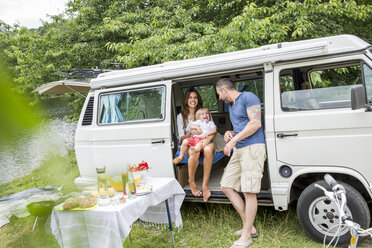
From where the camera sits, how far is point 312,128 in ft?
12.7

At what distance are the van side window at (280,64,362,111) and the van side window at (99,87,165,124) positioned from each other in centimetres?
174

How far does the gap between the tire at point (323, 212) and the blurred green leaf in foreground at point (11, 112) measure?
3852 mm

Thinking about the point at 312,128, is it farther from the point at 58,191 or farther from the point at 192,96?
the point at 58,191

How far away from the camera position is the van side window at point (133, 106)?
4.98m

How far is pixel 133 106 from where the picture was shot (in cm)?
517

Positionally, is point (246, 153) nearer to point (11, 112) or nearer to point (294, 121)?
point (294, 121)

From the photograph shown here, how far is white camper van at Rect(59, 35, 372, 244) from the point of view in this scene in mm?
3711

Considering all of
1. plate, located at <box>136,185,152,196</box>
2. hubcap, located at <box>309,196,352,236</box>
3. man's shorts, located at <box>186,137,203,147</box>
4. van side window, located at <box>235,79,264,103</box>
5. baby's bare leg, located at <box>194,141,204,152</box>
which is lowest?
hubcap, located at <box>309,196,352,236</box>

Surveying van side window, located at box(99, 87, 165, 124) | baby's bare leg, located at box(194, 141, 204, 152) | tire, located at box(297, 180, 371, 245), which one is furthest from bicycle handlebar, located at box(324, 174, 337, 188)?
van side window, located at box(99, 87, 165, 124)

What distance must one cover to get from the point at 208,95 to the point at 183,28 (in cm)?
342

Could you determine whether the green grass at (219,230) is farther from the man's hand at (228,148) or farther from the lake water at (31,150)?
the lake water at (31,150)

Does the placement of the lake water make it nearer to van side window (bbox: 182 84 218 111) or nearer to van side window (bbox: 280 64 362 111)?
van side window (bbox: 280 64 362 111)

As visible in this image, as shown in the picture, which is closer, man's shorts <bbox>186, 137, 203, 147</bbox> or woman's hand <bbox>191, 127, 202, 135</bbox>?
man's shorts <bbox>186, 137, 203, 147</bbox>

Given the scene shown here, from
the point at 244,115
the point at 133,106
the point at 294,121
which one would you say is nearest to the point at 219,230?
the point at 244,115
